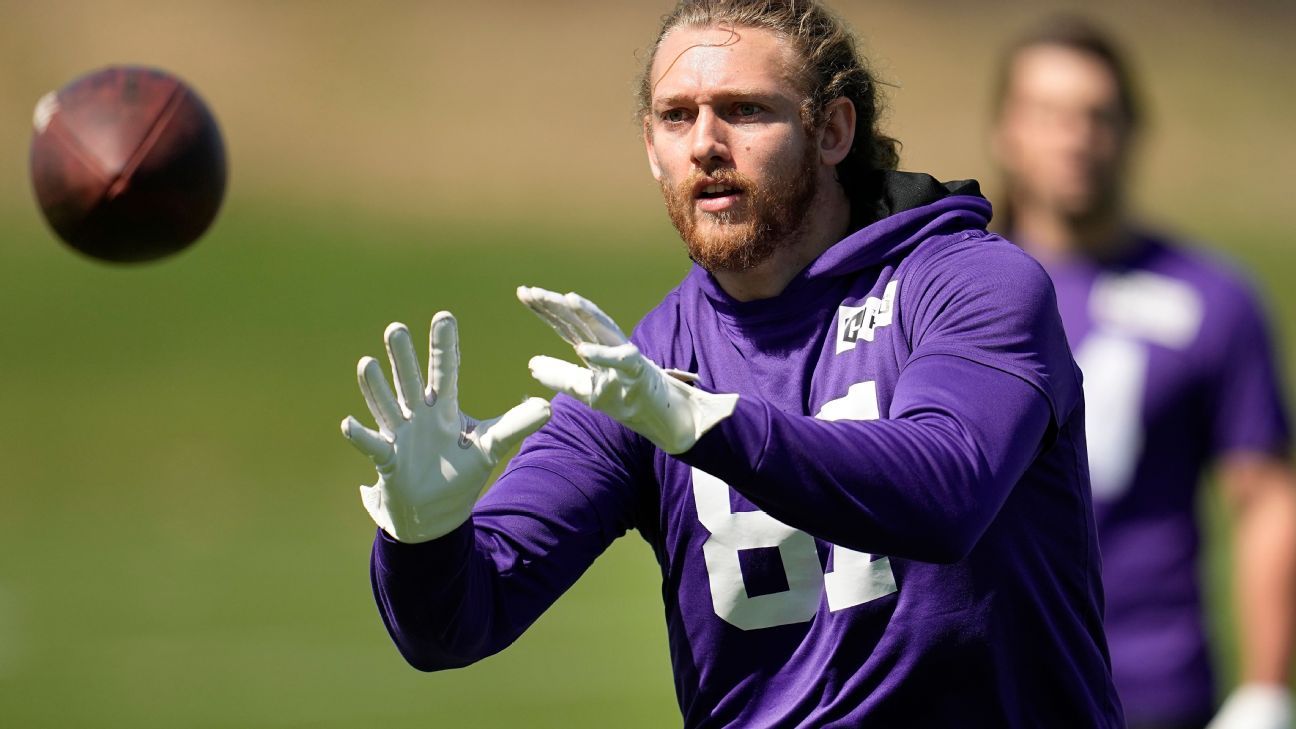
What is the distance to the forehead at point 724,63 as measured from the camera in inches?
125

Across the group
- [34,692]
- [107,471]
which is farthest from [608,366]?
[107,471]

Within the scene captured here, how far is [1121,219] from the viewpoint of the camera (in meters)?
4.97

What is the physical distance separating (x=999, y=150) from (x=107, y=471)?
886 cm

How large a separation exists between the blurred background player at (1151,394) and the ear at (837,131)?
5.18 feet

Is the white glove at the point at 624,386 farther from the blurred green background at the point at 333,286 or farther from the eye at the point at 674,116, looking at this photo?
the blurred green background at the point at 333,286

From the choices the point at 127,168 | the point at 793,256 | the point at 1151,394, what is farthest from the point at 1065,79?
the point at 127,168

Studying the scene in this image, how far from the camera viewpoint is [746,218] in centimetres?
318

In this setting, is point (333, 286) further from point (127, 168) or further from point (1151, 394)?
→ point (127, 168)

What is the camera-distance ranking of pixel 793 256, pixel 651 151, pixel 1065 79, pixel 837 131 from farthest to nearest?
pixel 1065 79 < pixel 651 151 < pixel 837 131 < pixel 793 256

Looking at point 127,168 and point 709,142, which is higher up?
point 127,168

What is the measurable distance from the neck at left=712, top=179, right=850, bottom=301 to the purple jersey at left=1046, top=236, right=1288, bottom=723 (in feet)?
5.25

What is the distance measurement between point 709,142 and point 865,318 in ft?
1.26

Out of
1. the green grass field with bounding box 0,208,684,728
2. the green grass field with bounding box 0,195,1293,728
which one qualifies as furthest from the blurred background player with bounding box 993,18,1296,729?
the green grass field with bounding box 0,208,684,728

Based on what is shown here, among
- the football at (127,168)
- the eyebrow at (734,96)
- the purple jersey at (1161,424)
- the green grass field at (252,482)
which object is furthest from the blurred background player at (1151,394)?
the football at (127,168)
